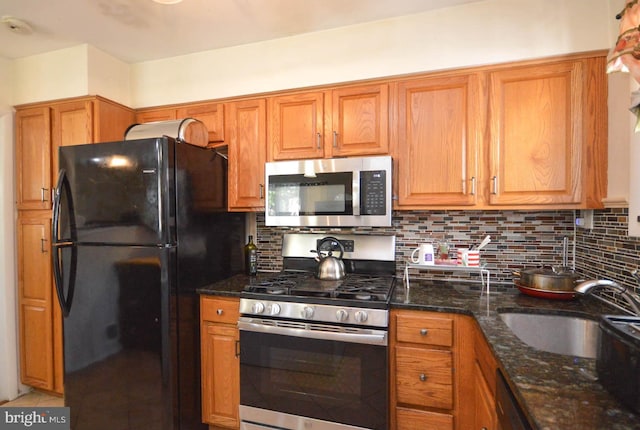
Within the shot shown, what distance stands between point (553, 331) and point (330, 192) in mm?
1292

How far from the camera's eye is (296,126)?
2059mm

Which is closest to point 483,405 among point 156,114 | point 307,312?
point 307,312

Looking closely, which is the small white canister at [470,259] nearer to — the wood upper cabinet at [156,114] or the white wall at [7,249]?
the wood upper cabinet at [156,114]

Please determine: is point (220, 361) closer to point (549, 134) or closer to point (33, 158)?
point (33, 158)

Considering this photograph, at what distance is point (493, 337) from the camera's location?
1.13 metres

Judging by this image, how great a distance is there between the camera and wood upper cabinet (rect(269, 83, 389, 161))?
1916mm

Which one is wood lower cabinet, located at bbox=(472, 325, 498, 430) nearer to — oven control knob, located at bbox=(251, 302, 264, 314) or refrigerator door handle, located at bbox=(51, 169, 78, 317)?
oven control knob, located at bbox=(251, 302, 264, 314)

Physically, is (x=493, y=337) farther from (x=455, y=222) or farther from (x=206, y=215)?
(x=206, y=215)

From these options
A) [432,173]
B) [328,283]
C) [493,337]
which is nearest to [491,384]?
[493,337]

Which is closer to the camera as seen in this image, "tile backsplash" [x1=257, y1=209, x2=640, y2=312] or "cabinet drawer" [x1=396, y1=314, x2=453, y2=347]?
"cabinet drawer" [x1=396, y1=314, x2=453, y2=347]

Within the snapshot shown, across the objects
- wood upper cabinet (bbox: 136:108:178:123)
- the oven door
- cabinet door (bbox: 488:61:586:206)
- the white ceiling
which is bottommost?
the oven door

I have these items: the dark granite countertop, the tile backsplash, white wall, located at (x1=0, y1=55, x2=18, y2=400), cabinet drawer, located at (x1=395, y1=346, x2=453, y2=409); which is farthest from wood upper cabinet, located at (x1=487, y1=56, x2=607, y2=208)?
white wall, located at (x1=0, y1=55, x2=18, y2=400)

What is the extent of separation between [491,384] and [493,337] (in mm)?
173

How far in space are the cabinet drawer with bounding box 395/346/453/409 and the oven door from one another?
93 millimetres
